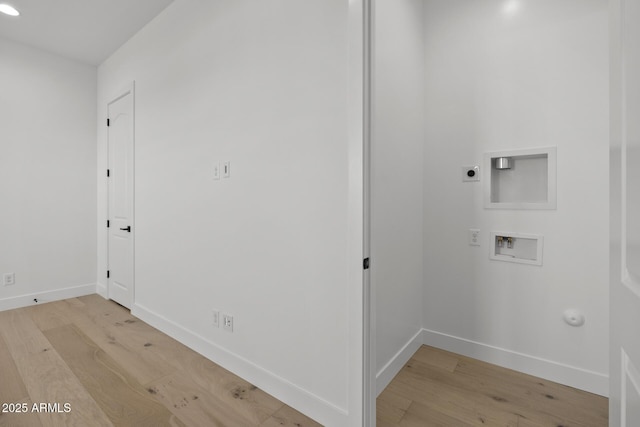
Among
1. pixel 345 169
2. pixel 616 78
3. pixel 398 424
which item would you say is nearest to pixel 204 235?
pixel 345 169

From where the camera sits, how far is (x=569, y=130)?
188 centimetres

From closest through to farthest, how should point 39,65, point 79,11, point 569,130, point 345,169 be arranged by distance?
point 345,169 < point 569,130 < point 79,11 < point 39,65

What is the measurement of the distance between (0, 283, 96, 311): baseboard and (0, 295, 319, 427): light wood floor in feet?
2.01

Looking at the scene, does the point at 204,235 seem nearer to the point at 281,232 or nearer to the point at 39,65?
the point at 281,232

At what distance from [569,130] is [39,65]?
16.3ft

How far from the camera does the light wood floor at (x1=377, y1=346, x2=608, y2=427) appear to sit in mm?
1611

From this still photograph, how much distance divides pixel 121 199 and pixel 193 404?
252cm

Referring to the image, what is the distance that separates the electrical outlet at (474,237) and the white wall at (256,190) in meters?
1.26

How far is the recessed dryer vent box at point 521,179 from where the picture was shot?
6.41 ft

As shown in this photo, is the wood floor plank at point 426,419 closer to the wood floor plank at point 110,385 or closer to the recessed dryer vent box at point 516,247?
the recessed dryer vent box at point 516,247

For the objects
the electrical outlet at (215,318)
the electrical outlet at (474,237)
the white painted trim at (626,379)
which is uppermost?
the electrical outlet at (474,237)

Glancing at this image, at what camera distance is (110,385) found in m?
1.87

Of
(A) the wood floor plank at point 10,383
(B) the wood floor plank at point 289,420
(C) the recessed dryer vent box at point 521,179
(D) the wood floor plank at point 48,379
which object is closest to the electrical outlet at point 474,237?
(C) the recessed dryer vent box at point 521,179

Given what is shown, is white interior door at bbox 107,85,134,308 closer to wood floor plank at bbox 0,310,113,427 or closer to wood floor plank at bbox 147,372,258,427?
wood floor plank at bbox 0,310,113,427
